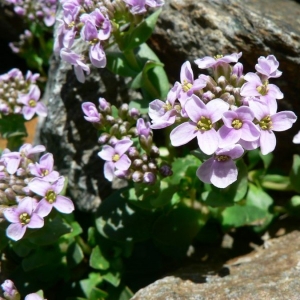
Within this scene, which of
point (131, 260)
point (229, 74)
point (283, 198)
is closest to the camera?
point (229, 74)

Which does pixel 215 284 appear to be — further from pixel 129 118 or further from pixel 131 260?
pixel 129 118

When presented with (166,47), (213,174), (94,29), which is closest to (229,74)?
(213,174)

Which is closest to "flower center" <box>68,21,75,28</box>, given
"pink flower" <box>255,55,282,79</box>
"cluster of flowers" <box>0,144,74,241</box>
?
"cluster of flowers" <box>0,144,74,241</box>

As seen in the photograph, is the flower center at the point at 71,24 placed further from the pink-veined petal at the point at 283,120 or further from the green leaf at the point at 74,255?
the green leaf at the point at 74,255

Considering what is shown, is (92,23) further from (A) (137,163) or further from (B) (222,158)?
(B) (222,158)

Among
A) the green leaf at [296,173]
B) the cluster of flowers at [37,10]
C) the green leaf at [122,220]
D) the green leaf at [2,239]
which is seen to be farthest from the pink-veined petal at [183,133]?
the cluster of flowers at [37,10]

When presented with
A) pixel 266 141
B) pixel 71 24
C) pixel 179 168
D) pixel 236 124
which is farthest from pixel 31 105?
pixel 266 141

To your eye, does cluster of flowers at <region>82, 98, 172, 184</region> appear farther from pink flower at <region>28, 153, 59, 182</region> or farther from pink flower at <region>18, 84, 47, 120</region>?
pink flower at <region>18, 84, 47, 120</region>

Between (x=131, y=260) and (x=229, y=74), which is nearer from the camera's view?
(x=229, y=74)
